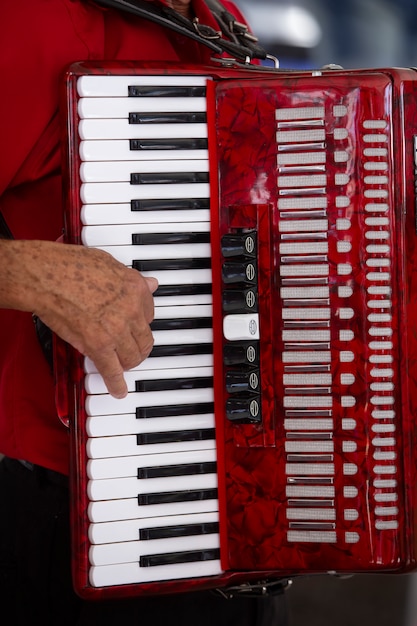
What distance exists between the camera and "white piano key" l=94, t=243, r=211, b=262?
1107mm

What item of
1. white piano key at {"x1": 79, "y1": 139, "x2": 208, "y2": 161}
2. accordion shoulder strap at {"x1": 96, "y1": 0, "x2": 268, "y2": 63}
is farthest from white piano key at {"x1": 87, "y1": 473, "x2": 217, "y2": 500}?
accordion shoulder strap at {"x1": 96, "y1": 0, "x2": 268, "y2": 63}

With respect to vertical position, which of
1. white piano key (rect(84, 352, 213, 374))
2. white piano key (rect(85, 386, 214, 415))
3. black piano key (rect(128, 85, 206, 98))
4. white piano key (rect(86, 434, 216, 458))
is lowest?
white piano key (rect(86, 434, 216, 458))

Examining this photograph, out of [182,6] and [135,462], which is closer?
[135,462]

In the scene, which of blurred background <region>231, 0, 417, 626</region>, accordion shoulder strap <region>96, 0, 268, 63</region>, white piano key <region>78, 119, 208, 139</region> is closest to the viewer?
white piano key <region>78, 119, 208, 139</region>

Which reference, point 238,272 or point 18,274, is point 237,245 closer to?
point 238,272

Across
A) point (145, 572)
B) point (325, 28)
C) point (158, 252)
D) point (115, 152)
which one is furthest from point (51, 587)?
point (325, 28)

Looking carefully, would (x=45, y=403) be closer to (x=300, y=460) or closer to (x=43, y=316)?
(x=43, y=316)

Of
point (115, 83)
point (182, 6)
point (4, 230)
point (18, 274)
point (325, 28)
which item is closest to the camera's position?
point (18, 274)

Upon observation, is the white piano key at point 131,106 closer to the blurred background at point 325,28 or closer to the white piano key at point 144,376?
the white piano key at point 144,376

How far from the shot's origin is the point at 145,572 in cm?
115

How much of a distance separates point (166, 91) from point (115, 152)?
0.37 ft

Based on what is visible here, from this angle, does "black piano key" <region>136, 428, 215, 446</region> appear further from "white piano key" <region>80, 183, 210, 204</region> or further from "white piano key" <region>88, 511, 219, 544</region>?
"white piano key" <region>80, 183, 210, 204</region>

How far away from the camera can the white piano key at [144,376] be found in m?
1.12

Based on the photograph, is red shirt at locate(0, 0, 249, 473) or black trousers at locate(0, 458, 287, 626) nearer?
red shirt at locate(0, 0, 249, 473)
